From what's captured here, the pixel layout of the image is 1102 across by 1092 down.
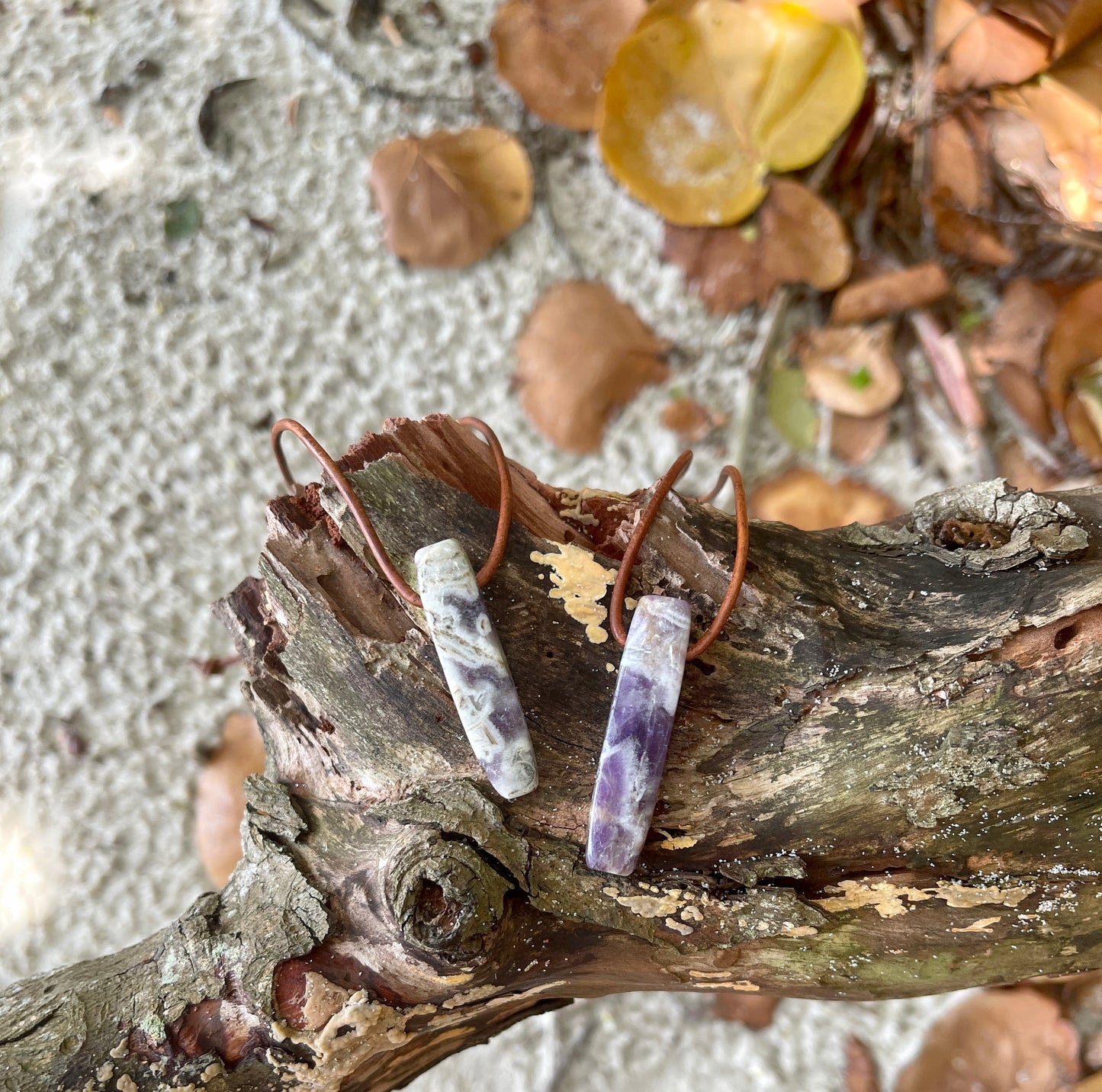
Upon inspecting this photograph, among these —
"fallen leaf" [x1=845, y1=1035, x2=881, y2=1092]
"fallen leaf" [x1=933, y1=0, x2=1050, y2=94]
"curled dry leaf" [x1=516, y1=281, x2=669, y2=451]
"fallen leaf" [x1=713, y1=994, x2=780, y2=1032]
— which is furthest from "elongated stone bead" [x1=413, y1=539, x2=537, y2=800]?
"fallen leaf" [x1=933, y1=0, x2=1050, y2=94]

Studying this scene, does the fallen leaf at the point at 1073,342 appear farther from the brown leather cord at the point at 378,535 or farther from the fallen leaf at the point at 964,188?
the brown leather cord at the point at 378,535

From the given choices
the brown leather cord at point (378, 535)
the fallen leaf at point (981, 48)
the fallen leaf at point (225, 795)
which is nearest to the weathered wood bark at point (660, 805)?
the brown leather cord at point (378, 535)

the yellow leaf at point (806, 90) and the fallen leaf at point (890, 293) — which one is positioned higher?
the yellow leaf at point (806, 90)

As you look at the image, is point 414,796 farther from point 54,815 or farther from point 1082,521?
point 54,815

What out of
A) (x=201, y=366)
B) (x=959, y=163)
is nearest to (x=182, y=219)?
(x=201, y=366)

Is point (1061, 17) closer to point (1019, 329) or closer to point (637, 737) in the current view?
point (1019, 329)

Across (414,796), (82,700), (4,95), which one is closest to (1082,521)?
(414,796)

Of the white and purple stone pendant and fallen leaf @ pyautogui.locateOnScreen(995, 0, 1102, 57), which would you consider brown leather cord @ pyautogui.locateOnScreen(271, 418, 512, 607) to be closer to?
the white and purple stone pendant
